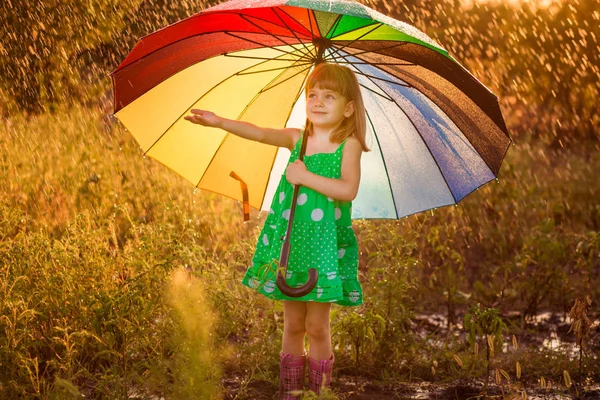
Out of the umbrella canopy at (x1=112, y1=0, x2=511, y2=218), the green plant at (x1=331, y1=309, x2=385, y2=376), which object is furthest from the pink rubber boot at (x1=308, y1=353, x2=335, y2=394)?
the umbrella canopy at (x1=112, y1=0, x2=511, y2=218)

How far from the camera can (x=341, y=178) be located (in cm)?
340

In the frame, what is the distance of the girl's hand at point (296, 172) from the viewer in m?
3.37

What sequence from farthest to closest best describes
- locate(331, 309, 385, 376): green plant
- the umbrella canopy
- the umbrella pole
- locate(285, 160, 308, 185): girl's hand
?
locate(331, 309, 385, 376): green plant, the umbrella canopy, locate(285, 160, 308, 185): girl's hand, the umbrella pole

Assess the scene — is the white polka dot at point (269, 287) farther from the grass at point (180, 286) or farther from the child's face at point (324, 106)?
the child's face at point (324, 106)

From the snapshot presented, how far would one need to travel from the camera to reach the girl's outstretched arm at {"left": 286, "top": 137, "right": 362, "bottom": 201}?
11.0 feet

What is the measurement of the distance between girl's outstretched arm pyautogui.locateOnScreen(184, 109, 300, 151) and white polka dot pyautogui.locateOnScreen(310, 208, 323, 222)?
0.45m

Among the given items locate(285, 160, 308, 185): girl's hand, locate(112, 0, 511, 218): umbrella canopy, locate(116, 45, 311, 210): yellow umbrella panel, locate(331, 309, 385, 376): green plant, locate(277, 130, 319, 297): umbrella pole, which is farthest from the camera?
locate(331, 309, 385, 376): green plant

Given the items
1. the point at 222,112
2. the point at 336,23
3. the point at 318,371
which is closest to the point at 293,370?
the point at 318,371

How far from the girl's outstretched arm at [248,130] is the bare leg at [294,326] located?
0.73m

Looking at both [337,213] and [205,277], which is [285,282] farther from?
[205,277]

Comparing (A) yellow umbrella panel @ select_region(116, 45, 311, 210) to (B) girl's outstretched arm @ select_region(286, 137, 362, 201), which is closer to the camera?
(B) girl's outstretched arm @ select_region(286, 137, 362, 201)

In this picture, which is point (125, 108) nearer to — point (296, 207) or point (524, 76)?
point (296, 207)

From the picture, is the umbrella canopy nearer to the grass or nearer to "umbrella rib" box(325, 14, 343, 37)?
"umbrella rib" box(325, 14, 343, 37)

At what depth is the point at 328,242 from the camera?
3.35 metres
